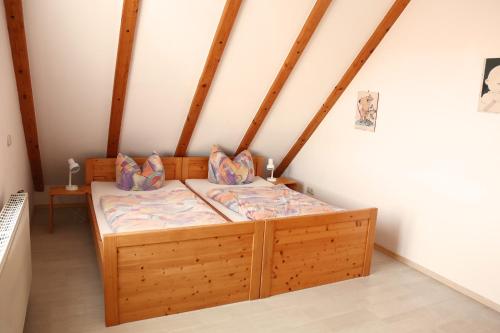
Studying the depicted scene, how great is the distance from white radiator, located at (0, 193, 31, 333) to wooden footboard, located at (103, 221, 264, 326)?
0.45 metres

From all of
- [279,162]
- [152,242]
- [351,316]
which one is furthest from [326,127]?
[152,242]

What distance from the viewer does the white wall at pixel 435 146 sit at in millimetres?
2951

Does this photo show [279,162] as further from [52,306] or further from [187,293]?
[52,306]

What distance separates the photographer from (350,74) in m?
4.11

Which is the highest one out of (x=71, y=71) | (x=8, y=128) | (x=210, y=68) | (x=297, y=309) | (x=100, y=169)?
(x=210, y=68)

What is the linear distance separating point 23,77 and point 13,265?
71.6 inches

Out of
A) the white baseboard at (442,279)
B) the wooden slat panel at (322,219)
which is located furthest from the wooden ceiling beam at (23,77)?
the white baseboard at (442,279)

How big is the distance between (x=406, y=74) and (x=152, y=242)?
8.69 feet

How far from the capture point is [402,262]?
3.64m

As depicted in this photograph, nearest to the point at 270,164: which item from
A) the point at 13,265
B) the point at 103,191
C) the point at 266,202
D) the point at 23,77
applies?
the point at 266,202

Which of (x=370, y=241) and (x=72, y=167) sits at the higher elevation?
(x=72, y=167)

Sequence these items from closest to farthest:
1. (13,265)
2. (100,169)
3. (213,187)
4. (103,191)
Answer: (13,265) < (103,191) < (100,169) < (213,187)

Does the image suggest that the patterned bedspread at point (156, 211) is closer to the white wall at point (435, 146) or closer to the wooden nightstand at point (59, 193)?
the wooden nightstand at point (59, 193)

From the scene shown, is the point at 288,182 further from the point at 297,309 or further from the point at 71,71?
the point at 71,71
